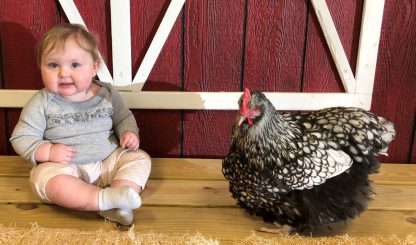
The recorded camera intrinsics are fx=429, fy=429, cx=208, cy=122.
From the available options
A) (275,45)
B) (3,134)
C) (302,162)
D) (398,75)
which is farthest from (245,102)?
(3,134)

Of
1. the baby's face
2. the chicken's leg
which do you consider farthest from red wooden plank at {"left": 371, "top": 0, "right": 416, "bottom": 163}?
the baby's face

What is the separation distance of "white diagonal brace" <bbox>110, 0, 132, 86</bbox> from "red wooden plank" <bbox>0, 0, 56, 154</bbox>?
19 centimetres

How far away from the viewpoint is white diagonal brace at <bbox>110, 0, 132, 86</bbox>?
48.4 inches

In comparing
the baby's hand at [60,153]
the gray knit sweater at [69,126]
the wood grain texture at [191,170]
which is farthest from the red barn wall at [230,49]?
the baby's hand at [60,153]

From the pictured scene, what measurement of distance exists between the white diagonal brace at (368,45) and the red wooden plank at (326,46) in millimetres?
31

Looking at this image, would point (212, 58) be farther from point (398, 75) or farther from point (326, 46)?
point (398, 75)

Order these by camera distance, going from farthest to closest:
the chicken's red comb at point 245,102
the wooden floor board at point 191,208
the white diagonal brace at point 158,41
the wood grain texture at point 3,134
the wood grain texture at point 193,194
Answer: the wood grain texture at point 3,134 → the white diagonal brace at point 158,41 → the wood grain texture at point 193,194 → the wooden floor board at point 191,208 → the chicken's red comb at point 245,102

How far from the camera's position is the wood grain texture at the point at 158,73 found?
1.28 meters

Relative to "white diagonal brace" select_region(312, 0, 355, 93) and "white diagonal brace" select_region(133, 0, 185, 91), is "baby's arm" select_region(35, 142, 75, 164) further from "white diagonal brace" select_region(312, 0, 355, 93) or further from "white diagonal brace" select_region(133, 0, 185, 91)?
"white diagonal brace" select_region(312, 0, 355, 93)

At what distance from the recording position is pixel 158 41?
126cm

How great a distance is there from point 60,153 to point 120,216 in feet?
0.74

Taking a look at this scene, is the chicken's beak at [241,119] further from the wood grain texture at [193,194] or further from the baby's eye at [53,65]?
the baby's eye at [53,65]

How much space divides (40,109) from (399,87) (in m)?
1.07

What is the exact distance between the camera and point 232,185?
1.06m
